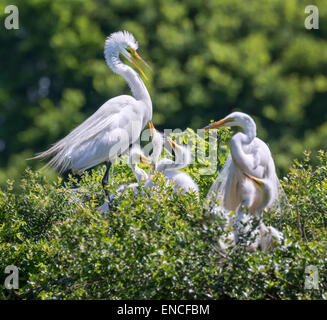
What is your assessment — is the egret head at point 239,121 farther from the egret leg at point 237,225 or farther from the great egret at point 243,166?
the egret leg at point 237,225

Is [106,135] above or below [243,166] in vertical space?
above

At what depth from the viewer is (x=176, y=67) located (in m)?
15.5

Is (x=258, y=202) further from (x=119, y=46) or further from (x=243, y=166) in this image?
(x=119, y=46)

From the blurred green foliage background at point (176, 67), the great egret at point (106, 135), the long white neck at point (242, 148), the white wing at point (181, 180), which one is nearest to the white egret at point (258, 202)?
the long white neck at point (242, 148)

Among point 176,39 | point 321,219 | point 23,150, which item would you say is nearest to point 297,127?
point 176,39

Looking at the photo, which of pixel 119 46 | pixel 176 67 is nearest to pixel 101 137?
pixel 119 46

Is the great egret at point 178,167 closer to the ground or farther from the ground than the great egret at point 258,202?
farther from the ground

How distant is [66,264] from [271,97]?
36.4 feet

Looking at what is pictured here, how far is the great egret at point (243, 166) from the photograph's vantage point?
5.23m

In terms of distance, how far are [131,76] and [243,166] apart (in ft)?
8.91

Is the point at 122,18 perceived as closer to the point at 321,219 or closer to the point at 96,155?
the point at 96,155

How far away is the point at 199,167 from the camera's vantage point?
7613 mm

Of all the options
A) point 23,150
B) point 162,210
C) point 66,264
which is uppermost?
point 23,150

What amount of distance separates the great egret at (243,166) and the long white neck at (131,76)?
2.14 m
